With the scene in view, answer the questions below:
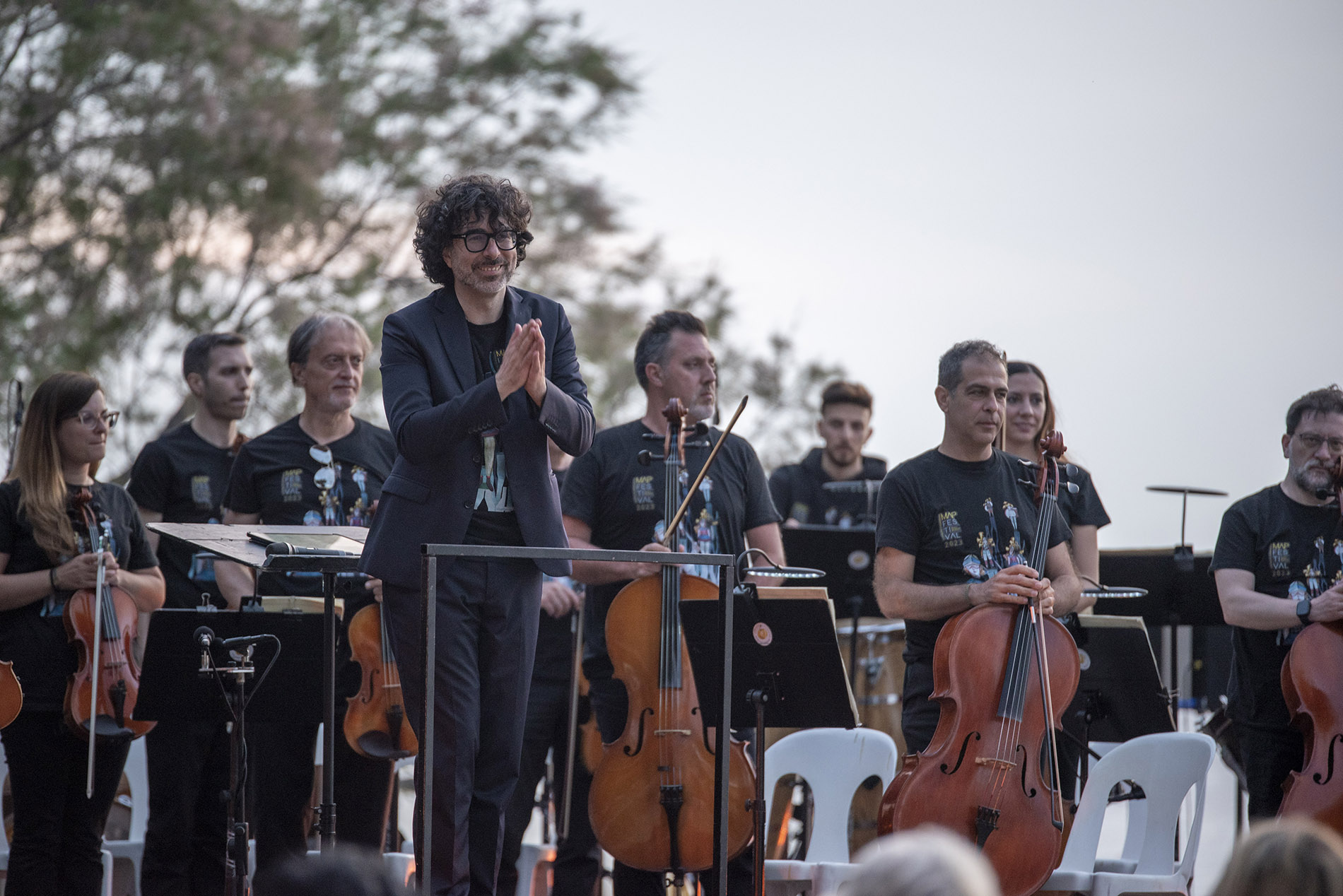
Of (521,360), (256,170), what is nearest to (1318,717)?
(521,360)

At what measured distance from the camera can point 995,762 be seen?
12.4ft

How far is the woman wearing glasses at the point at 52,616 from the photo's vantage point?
451cm

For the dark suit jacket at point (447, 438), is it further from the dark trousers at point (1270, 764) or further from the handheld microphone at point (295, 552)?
the dark trousers at point (1270, 764)

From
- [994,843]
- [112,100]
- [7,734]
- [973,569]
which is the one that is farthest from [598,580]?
[112,100]

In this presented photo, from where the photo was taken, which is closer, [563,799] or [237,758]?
[237,758]

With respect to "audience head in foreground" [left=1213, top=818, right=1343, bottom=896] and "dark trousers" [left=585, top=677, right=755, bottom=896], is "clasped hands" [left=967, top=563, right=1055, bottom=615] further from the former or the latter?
"audience head in foreground" [left=1213, top=818, right=1343, bottom=896]

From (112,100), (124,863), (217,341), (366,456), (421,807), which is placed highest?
(112,100)

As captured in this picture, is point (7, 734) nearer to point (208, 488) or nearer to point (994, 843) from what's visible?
point (208, 488)

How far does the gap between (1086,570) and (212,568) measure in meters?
3.27

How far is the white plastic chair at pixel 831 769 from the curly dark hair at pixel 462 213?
2147 mm

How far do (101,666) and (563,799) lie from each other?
1878 millimetres

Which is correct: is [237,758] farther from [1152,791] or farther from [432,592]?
[1152,791]

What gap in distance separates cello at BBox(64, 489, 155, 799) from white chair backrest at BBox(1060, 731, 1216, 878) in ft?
10.1

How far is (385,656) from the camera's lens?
14.7 ft
